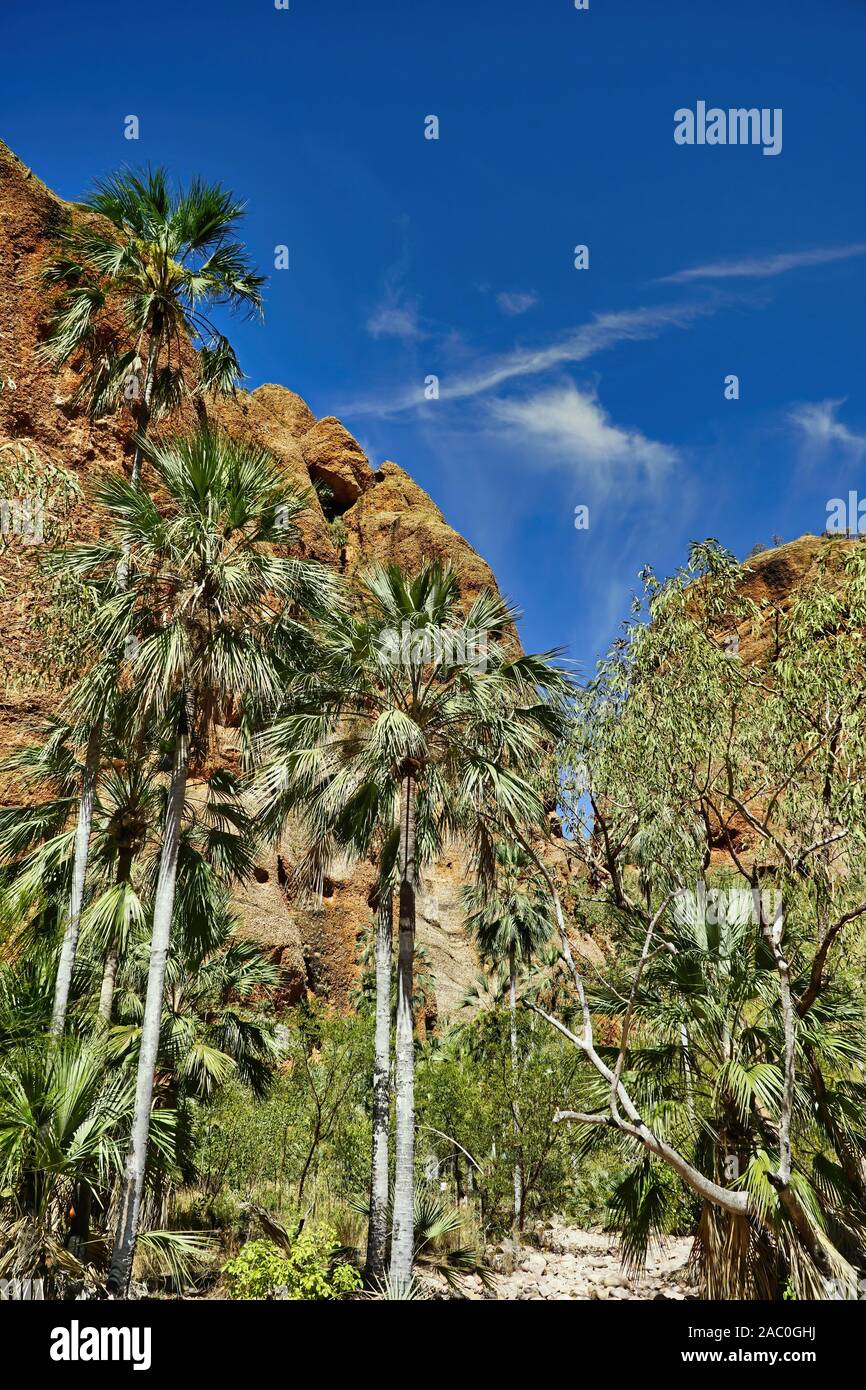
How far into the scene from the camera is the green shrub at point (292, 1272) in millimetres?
9703

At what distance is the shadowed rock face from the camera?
2486 cm

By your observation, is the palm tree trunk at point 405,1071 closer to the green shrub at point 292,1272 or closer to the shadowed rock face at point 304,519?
the green shrub at point 292,1272

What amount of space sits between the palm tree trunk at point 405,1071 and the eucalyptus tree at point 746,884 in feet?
6.91

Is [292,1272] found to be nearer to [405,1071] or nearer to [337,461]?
[405,1071]

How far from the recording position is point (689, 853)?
442 inches

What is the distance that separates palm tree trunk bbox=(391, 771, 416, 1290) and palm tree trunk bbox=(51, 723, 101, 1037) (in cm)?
395

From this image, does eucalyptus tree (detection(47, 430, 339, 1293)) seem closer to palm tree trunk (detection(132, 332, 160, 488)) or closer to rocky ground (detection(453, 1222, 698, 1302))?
palm tree trunk (detection(132, 332, 160, 488))

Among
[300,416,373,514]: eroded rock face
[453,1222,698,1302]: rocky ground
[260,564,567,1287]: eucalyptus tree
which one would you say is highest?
[300,416,373,514]: eroded rock face

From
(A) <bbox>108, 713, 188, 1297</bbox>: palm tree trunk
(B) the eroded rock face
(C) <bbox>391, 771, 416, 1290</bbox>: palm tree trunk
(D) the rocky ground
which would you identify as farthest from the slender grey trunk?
(B) the eroded rock face

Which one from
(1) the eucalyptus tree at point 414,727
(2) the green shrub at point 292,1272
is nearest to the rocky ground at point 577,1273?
(2) the green shrub at point 292,1272

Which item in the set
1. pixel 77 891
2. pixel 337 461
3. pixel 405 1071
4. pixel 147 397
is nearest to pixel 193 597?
pixel 77 891

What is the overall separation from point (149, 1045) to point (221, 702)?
4.05 meters

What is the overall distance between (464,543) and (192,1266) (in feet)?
160
